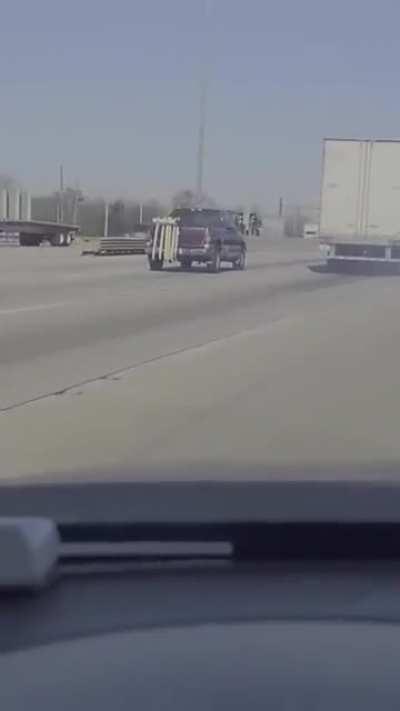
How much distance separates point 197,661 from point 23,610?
0.35 metres

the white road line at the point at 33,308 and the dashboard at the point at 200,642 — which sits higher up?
the dashboard at the point at 200,642

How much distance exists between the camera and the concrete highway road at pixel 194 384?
9.58m

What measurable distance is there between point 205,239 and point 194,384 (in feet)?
89.5

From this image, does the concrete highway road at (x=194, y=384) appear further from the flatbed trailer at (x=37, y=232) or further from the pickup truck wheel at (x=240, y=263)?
the flatbed trailer at (x=37, y=232)

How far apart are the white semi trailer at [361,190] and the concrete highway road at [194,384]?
459 inches

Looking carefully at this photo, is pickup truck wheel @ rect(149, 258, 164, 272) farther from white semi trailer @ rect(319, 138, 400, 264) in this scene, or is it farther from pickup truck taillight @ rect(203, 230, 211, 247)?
white semi trailer @ rect(319, 138, 400, 264)

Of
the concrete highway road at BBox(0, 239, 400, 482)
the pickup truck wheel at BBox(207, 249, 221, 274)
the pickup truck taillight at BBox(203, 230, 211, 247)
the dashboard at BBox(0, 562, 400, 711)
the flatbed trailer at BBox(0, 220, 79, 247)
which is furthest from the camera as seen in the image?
the flatbed trailer at BBox(0, 220, 79, 247)

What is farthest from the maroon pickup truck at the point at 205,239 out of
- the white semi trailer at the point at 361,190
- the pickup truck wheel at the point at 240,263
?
the white semi trailer at the point at 361,190

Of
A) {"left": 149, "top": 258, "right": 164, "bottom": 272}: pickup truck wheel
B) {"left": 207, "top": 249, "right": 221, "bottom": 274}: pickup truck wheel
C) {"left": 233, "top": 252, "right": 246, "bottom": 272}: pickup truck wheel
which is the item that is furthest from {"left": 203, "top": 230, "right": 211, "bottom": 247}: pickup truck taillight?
{"left": 233, "top": 252, "right": 246, "bottom": 272}: pickup truck wheel

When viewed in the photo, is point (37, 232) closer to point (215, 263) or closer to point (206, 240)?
point (215, 263)

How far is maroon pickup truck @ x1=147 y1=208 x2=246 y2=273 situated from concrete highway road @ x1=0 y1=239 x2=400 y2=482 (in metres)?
9.21

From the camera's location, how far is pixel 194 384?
14.9m

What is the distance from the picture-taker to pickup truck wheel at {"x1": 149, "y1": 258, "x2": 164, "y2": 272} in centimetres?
4310

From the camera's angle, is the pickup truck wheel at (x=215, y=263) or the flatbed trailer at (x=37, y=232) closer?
the pickup truck wheel at (x=215, y=263)
